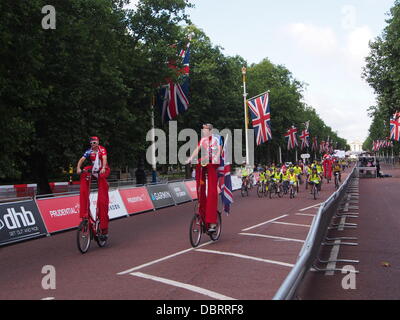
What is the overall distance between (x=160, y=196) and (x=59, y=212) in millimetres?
7286

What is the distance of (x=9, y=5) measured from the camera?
14.4m

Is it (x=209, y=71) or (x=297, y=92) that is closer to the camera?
(x=209, y=71)

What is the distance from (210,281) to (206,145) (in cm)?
389

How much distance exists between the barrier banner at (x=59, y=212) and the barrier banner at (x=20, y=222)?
0.26 meters

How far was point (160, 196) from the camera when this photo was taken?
66.8 feet

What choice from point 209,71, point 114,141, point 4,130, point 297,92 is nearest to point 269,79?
point 297,92

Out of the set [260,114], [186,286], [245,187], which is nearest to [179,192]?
[245,187]

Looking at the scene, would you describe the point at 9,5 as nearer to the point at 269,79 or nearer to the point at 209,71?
the point at 209,71

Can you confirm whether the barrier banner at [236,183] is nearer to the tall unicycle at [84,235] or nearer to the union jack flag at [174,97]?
the union jack flag at [174,97]

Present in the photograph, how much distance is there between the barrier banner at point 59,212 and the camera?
12.8 metres

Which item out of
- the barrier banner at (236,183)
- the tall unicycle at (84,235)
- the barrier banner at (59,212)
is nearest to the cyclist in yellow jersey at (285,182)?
the barrier banner at (236,183)

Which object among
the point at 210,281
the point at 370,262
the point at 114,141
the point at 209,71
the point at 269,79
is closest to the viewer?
the point at 210,281

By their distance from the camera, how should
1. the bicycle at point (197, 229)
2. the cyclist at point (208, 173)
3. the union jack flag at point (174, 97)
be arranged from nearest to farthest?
the bicycle at point (197, 229) → the cyclist at point (208, 173) → the union jack flag at point (174, 97)

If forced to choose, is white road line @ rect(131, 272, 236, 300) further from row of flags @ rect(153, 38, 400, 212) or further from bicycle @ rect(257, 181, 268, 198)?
bicycle @ rect(257, 181, 268, 198)
